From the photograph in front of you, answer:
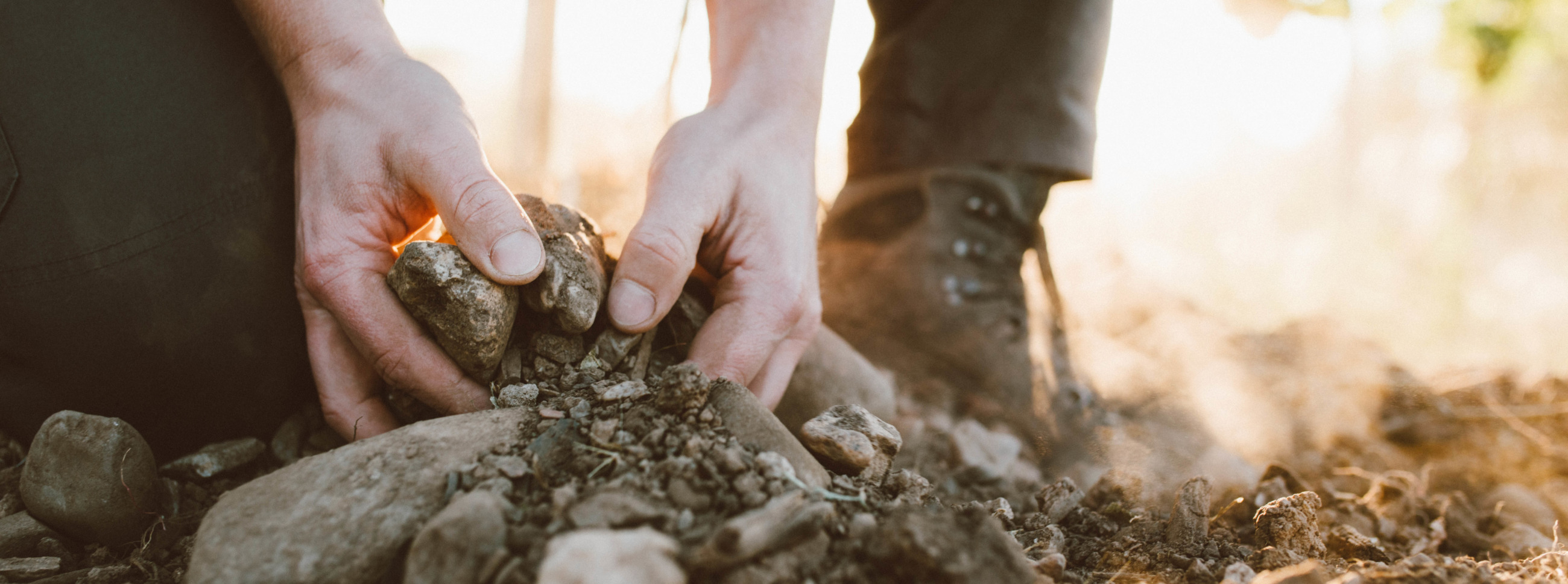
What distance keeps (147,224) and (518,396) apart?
0.91 meters

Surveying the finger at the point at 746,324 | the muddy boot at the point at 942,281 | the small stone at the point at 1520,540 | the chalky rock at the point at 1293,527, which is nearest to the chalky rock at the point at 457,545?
the finger at the point at 746,324

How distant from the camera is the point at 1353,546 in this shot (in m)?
1.30

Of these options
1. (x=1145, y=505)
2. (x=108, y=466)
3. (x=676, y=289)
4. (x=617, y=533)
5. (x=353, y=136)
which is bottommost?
(x=1145, y=505)

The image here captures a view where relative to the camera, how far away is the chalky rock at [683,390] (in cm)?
114

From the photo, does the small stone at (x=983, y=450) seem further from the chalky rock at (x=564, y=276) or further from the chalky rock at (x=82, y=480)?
the chalky rock at (x=82, y=480)

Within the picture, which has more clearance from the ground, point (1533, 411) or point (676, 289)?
point (676, 289)

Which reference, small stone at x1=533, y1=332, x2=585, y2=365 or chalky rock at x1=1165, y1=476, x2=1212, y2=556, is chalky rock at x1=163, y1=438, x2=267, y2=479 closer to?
small stone at x1=533, y1=332, x2=585, y2=365

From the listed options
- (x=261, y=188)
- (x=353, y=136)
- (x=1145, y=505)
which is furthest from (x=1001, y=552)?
(x=261, y=188)

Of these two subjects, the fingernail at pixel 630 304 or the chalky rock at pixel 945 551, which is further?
the fingernail at pixel 630 304

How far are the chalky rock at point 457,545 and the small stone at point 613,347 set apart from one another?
1.90 ft

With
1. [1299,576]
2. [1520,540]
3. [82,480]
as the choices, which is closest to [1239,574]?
[1299,576]

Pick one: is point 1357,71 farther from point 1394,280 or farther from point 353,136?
point 353,136

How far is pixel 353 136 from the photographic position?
144 centimetres

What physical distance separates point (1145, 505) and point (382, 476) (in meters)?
1.47
